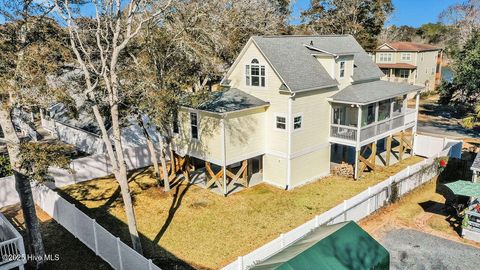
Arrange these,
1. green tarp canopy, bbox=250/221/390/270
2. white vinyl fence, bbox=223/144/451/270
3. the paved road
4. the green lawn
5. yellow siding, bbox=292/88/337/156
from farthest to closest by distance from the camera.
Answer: the paved road < yellow siding, bbox=292/88/337/156 < the green lawn < white vinyl fence, bbox=223/144/451/270 < green tarp canopy, bbox=250/221/390/270

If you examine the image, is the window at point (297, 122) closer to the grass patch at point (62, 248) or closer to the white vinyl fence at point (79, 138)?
the grass patch at point (62, 248)

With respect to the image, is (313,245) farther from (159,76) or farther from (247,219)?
(159,76)

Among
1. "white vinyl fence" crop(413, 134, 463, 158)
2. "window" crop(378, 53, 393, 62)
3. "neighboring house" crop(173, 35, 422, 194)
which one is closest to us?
"neighboring house" crop(173, 35, 422, 194)

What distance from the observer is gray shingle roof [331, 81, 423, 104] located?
74.1 feet

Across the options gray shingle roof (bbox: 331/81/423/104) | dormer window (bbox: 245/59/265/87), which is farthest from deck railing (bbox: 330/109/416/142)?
dormer window (bbox: 245/59/265/87)

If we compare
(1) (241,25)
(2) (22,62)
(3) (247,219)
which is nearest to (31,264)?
(2) (22,62)

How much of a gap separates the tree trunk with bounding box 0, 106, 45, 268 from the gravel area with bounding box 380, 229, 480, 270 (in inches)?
531

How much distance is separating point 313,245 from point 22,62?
10.8 meters

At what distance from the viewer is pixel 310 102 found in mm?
22156

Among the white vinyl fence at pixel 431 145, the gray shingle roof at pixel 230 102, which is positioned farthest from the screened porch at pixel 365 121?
the gray shingle roof at pixel 230 102

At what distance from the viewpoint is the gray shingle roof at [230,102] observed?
20.6 metres

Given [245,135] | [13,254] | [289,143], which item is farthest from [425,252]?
[13,254]

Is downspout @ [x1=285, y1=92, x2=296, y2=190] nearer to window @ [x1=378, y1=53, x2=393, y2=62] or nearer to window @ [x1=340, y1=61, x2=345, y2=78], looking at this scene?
window @ [x1=340, y1=61, x2=345, y2=78]

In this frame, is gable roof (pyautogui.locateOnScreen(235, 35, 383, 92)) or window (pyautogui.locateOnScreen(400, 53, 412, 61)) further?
window (pyautogui.locateOnScreen(400, 53, 412, 61))
